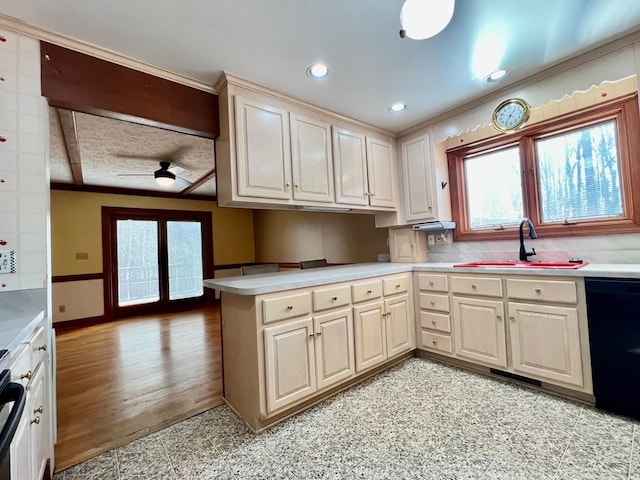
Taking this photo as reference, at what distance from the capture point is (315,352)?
200 centimetres

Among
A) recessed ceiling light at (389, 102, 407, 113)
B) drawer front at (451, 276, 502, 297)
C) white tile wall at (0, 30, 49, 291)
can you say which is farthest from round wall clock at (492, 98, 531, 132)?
white tile wall at (0, 30, 49, 291)

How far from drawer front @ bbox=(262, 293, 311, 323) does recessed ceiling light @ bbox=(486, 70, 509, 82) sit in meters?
2.17

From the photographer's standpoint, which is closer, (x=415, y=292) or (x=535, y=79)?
(x=535, y=79)

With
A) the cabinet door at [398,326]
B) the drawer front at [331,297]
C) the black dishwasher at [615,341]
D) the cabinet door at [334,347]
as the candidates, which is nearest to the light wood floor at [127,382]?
the cabinet door at [334,347]

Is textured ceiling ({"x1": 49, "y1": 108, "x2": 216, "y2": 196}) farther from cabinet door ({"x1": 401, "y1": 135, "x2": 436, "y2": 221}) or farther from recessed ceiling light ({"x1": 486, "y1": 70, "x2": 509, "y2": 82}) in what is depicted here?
recessed ceiling light ({"x1": 486, "y1": 70, "x2": 509, "y2": 82})

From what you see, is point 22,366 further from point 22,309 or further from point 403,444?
point 403,444

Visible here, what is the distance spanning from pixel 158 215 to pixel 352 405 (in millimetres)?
5293

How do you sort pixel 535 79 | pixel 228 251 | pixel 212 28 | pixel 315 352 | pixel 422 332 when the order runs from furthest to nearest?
pixel 228 251 < pixel 422 332 < pixel 535 79 < pixel 315 352 < pixel 212 28

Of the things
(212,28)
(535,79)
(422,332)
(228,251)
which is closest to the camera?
(212,28)

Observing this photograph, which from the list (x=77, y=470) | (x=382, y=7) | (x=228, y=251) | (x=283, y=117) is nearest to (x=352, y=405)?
(x=77, y=470)

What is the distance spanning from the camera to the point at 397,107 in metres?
2.69

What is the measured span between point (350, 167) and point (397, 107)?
2.24 ft

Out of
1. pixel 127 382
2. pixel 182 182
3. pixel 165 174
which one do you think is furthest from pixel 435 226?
pixel 182 182

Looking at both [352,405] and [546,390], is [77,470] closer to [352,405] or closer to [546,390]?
[352,405]
